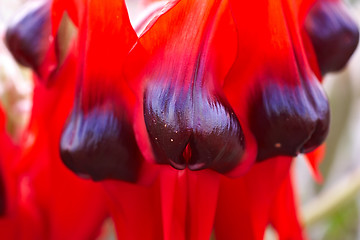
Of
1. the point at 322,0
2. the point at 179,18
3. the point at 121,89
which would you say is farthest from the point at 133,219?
the point at 322,0

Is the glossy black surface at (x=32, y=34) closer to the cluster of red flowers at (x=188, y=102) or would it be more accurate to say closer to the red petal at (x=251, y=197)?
the cluster of red flowers at (x=188, y=102)

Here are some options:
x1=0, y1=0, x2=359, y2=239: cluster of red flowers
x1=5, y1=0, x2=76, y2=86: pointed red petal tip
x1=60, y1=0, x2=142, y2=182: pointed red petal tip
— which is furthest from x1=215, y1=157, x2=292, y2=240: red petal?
x1=5, y1=0, x2=76, y2=86: pointed red petal tip

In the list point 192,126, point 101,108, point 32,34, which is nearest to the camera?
point 192,126

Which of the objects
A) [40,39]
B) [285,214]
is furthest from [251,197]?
[40,39]

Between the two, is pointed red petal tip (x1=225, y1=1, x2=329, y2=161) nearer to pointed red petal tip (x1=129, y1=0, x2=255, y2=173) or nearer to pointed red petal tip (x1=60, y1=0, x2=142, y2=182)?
pointed red petal tip (x1=129, y1=0, x2=255, y2=173)

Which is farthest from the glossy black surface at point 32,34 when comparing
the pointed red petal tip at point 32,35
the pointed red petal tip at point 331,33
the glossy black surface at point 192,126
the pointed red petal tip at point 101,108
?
the pointed red petal tip at point 331,33

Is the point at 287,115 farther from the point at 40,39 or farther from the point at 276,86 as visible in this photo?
the point at 40,39

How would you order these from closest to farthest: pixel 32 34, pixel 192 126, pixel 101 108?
1. pixel 192 126
2. pixel 101 108
3. pixel 32 34

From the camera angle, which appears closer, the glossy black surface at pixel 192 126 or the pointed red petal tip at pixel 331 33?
the glossy black surface at pixel 192 126
